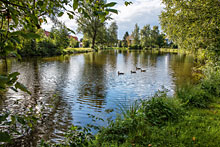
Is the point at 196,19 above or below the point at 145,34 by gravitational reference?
below

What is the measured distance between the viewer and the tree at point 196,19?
7.86m

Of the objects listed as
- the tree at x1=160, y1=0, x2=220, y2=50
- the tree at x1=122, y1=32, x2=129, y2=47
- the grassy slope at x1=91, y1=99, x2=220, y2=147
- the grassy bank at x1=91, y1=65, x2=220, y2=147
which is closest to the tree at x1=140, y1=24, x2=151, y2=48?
the tree at x1=122, y1=32, x2=129, y2=47

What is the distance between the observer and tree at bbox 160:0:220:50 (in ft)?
25.8

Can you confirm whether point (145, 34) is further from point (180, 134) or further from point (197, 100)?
point (180, 134)

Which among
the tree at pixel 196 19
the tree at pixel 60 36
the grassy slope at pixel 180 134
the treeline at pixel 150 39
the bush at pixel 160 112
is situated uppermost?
the treeline at pixel 150 39

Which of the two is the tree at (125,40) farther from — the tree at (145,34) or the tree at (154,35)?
the tree at (154,35)

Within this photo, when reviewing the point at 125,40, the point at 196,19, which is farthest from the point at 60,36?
the point at 125,40

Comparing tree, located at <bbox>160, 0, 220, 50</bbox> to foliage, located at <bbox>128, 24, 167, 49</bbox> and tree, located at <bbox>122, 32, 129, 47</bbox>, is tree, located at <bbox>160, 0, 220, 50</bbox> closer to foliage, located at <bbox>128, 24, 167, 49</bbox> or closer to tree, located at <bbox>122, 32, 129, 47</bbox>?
foliage, located at <bbox>128, 24, 167, 49</bbox>

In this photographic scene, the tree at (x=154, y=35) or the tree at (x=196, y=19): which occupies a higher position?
the tree at (x=154, y=35)

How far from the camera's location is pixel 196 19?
8.78m

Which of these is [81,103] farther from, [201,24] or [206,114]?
[201,24]

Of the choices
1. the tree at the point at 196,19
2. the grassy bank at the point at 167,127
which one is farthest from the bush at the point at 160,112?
the tree at the point at 196,19

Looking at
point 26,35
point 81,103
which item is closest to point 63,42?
point 26,35

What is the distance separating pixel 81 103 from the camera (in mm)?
8070
